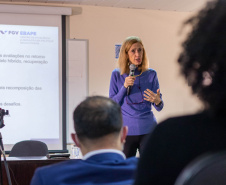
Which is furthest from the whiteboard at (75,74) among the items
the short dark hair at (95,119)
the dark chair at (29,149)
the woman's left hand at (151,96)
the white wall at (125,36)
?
the short dark hair at (95,119)

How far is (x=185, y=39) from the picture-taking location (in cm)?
71

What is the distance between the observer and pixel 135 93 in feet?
10.8

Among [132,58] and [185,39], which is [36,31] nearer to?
[132,58]

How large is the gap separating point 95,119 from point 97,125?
2 centimetres

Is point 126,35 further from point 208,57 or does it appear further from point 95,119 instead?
point 208,57

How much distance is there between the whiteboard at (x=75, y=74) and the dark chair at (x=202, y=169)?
4.74 meters

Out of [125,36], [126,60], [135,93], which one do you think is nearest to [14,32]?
[125,36]

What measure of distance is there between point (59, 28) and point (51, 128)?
1.37 meters

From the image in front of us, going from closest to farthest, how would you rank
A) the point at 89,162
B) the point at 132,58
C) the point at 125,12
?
the point at 89,162
the point at 132,58
the point at 125,12

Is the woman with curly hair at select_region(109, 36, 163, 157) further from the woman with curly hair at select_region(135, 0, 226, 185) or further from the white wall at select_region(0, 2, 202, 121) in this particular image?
the woman with curly hair at select_region(135, 0, 226, 185)

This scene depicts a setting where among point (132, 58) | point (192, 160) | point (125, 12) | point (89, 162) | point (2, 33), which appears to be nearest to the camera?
point (192, 160)

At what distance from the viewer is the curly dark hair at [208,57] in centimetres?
65

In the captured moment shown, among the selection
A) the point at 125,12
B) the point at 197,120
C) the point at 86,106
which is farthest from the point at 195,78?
the point at 125,12

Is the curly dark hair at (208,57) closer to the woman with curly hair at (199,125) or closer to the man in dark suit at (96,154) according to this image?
the woman with curly hair at (199,125)
